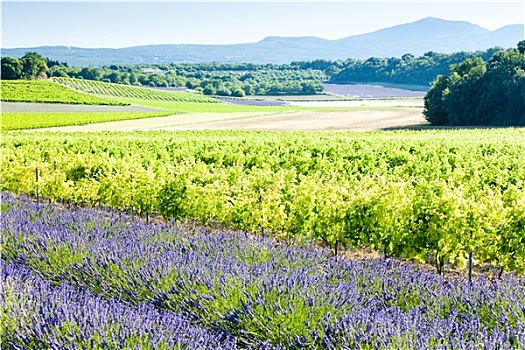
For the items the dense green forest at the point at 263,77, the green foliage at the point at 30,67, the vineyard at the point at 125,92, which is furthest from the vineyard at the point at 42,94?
the green foliage at the point at 30,67

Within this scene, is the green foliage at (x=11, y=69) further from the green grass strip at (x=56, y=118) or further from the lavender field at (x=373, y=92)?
the lavender field at (x=373, y=92)

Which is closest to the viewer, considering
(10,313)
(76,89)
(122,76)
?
(10,313)

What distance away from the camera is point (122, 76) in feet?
430

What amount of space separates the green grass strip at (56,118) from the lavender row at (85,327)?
4773 cm

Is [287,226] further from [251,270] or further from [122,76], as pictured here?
[122,76]

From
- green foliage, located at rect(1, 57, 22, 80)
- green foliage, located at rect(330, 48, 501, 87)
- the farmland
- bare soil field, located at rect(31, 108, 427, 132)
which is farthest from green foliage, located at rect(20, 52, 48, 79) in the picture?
the farmland

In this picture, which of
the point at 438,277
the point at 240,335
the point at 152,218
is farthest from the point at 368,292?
the point at 152,218

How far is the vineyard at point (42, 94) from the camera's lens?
261 feet

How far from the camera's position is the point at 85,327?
401 centimetres

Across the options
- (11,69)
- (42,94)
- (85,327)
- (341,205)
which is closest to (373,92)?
(42,94)

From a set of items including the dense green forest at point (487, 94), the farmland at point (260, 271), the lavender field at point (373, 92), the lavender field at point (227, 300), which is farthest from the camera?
the lavender field at point (373, 92)

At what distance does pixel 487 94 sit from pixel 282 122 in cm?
2006

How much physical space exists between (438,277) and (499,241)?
2346 mm

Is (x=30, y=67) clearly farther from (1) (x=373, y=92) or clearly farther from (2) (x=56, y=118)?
(1) (x=373, y=92)
